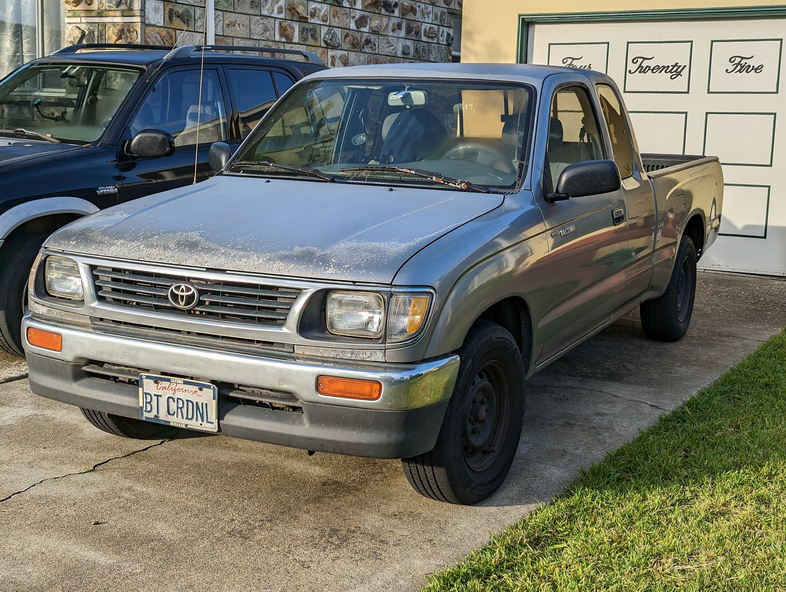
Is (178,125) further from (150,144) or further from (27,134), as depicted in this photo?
(27,134)

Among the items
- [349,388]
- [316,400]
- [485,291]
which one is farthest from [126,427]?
[485,291]

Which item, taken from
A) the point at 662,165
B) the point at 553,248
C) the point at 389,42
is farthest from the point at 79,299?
the point at 389,42

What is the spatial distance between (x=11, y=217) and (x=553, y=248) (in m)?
3.15

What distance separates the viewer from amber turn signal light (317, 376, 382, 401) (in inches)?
148

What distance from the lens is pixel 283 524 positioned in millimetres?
4141

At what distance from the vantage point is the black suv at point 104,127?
6.16 metres

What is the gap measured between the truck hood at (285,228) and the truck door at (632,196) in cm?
152

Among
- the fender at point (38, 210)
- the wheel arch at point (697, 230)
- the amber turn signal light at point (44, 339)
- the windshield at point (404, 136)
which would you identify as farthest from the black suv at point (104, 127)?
the wheel arch at point (697, 230)

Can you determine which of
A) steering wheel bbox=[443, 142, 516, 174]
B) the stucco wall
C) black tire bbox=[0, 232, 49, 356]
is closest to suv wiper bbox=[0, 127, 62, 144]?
black tire bbox=[0, 232, 49, 356]

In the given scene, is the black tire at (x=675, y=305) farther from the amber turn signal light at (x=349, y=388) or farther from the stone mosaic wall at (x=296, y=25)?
the stone mosaic wall at (x=296, y=25)

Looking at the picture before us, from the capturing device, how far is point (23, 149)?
647cm

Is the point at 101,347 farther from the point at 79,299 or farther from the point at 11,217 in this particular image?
the point at 11,217

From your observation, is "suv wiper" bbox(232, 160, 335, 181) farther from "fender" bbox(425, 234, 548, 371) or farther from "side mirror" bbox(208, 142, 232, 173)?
"fender" bbox(425, 234, 548, 371)

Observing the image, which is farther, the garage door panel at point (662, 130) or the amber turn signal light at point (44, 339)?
the garage door panel at point (662, 130)
